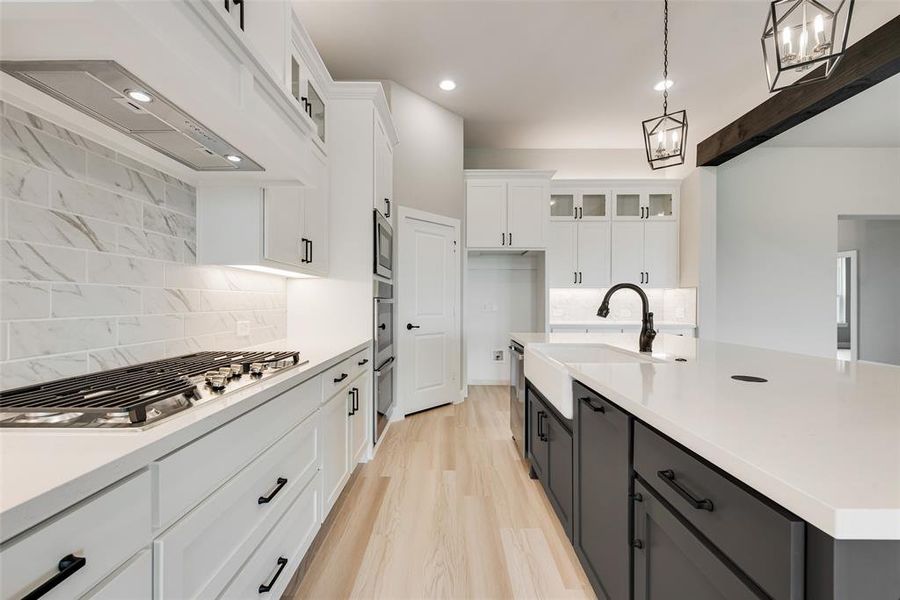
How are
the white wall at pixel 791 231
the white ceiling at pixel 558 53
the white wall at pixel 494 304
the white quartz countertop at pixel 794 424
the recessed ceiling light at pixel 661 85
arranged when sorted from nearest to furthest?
1. the white quartz countertop at pixel 794 424
2. the white ceiling at pixel 558 53
3. the recessed ceiling light at pixel 661 85
4. the white wall at pixel 791 231
5. the white wall at pixel 494 304

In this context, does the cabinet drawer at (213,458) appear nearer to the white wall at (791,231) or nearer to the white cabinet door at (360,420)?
the white cabinet door at (360,420)

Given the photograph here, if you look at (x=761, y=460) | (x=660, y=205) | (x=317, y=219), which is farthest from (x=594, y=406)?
(x=660, y=205)

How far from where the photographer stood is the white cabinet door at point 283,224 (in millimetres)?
1848

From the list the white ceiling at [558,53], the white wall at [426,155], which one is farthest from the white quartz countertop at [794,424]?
the white wall at [426,155]

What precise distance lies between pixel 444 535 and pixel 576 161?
497 centimetres

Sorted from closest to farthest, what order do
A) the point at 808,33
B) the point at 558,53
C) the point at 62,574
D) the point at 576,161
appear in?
the point at 62,574 < the point at 808,33 < the point at 558,53 < the point at 576,161

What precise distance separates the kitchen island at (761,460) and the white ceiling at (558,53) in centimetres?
266

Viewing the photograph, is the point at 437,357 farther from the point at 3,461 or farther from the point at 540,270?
the point at 3,461

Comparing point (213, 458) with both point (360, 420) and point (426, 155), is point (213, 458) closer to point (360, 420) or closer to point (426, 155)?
point (360, 420)

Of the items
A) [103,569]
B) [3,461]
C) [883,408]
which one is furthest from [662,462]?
[3,461]

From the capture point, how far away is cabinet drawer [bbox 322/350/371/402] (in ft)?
5.85

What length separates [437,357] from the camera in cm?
404

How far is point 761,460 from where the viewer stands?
0.61 meters

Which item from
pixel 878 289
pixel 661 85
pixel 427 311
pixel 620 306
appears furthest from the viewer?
pixel 878 289
